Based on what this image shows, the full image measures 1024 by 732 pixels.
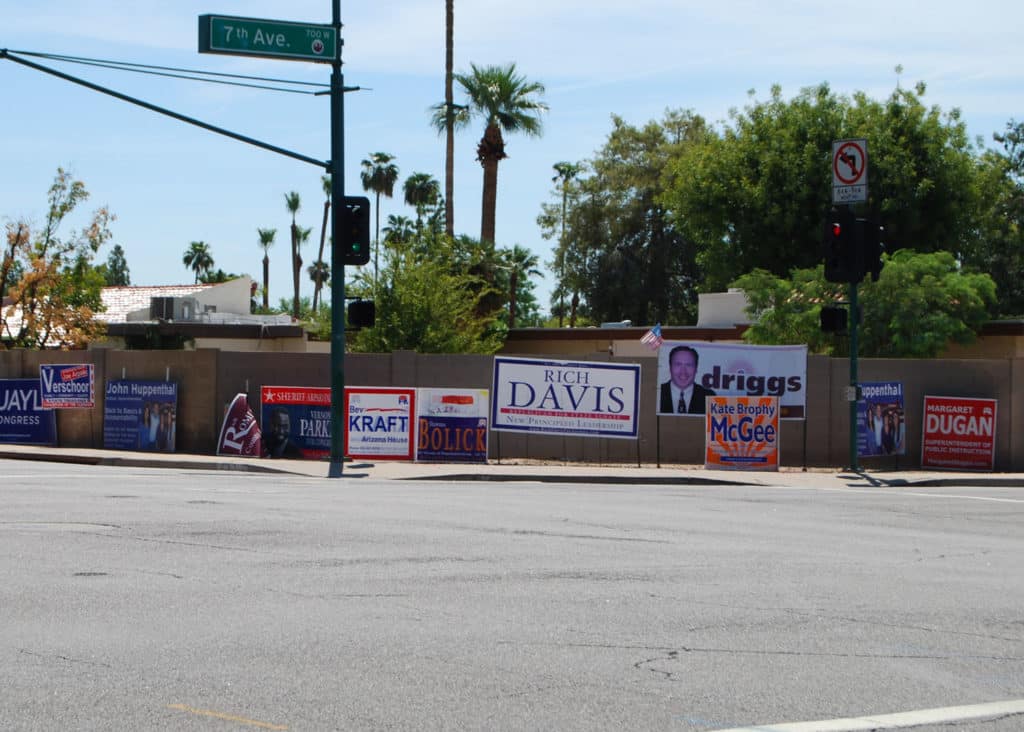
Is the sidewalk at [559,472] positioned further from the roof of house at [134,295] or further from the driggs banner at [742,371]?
the roof of house at [134,295]

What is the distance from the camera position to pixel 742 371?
24.4 metres

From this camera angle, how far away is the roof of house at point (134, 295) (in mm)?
56659

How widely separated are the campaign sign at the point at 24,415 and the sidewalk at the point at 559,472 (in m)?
3.27

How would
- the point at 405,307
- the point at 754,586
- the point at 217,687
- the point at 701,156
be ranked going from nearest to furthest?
1. the point at 217,687
2. the point at 754,586
3. the point at 405,307
4. the point at 701,156

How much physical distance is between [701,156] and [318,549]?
41.5 meters

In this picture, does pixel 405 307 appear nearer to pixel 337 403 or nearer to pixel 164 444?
pixel 164 444

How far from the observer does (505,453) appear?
1000 inches

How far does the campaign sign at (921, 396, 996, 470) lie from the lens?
80.5ft

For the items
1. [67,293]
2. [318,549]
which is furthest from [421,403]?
[67,293]

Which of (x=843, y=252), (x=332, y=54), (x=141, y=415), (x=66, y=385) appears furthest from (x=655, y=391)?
(x=66, y=385)

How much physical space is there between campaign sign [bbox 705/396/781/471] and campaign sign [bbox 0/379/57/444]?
49.8 feet

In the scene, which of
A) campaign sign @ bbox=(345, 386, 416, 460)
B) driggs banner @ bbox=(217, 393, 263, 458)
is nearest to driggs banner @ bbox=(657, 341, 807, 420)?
campaign sign @ bbox=(345, 386, 416, 460)

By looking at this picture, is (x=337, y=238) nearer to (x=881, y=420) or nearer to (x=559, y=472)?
(x=559, y=472)

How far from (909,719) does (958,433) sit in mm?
19631
